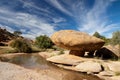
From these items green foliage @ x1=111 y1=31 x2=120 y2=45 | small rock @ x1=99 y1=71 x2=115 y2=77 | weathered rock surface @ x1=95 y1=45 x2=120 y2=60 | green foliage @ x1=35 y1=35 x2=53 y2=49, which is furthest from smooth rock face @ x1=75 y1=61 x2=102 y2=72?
green foliage @ x1=35 y1=35 x2=53 y2=49

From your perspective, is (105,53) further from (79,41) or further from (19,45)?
(19,45)

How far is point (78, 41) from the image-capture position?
67.3 ft

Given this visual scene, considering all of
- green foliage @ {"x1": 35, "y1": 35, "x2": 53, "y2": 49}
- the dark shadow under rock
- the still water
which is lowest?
the still water

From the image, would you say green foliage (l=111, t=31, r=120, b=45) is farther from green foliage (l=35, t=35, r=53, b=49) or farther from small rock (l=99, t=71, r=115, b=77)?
small rock (l=99, t=71, r=115, b=77)

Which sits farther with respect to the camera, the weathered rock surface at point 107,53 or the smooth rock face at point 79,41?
the weathered rock surface at point 107,53

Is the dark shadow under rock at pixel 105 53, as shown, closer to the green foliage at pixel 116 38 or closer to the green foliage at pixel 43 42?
the green foliage at pixel 116 38

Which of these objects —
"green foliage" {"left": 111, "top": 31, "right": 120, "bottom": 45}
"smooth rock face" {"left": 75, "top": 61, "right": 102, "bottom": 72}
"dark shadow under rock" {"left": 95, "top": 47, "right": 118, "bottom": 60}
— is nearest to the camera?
"smooth rock face" {"left": 75, "top": 61, "right": 102, "bottom": 72}

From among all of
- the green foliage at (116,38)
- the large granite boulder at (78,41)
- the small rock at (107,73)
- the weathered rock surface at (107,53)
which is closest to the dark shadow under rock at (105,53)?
the weathered rock surface at (107,53)

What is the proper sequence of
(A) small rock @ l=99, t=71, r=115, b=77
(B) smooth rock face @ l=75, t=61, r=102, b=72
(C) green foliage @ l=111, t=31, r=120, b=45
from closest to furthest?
1. (A) small rock @ l=99, t=71, r=115, b=77
2. (B) smooth rock face @ l=75, t=61, r=102, b=72
3. (C) green foliage @ l=111, t=31, r=120, b=45

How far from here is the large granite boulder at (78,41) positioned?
20.5m

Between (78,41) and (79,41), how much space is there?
0.13 meters

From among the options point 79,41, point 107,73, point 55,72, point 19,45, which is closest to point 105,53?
point 79,41

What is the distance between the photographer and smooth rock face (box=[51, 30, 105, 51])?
807 inches

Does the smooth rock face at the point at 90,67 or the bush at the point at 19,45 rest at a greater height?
the bush at the point at 19,45
